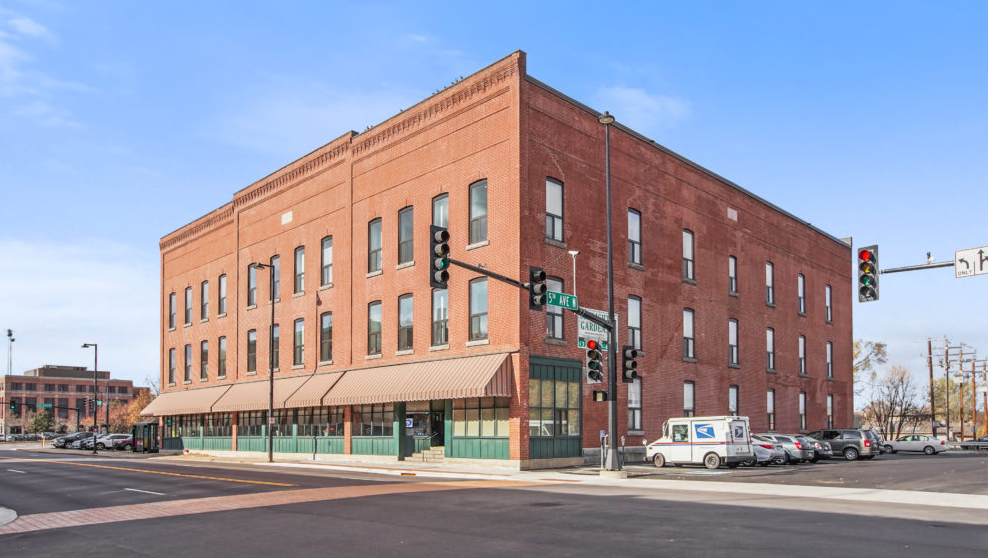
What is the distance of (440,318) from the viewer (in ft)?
117

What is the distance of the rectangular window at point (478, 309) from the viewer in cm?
3338

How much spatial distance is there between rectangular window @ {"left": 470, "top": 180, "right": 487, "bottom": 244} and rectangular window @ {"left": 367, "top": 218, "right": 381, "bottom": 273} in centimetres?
731

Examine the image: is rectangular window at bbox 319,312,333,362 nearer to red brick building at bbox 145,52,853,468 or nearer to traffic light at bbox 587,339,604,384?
red brick building at bbox 145,52,853,468

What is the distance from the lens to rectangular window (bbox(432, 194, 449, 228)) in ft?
118

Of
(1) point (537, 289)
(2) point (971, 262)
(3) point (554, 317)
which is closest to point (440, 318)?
(3) point (554, 317)

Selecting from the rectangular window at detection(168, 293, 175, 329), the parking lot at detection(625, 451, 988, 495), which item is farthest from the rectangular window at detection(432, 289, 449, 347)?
the rectangular window at detection(168, 293, 175, 329)

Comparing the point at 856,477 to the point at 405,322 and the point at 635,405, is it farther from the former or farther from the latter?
the point at 405,322

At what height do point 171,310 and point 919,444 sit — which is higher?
point 171,310

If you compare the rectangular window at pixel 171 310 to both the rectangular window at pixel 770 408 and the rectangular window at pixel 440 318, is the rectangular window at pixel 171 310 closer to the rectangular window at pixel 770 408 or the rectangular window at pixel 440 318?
the rectangular window at pixel 440 318

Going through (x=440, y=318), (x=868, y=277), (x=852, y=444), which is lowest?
(x=852, y=444)

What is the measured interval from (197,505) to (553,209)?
1941cm

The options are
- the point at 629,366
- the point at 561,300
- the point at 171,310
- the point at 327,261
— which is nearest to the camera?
the point at 561,300

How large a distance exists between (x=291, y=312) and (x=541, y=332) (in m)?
19.5

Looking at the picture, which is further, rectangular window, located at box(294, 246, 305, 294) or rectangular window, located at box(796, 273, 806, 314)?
rectangular window, located at box(796, 273, 806, 314)
